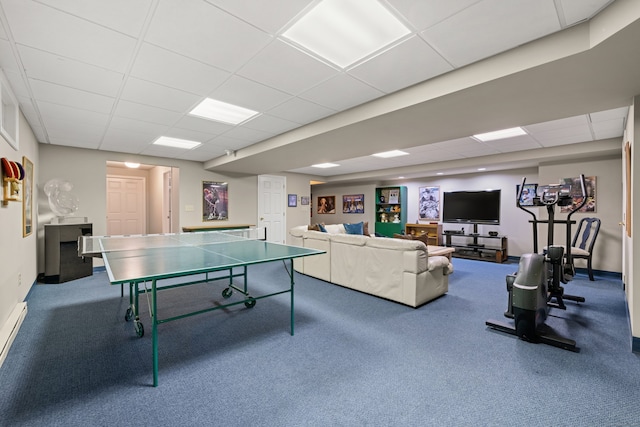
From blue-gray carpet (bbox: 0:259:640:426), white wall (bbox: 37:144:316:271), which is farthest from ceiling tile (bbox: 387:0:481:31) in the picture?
white wall (bbox: 37:144:316:271)

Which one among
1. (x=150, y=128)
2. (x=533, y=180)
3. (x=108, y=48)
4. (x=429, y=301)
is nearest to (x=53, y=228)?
(x=150, y=128)

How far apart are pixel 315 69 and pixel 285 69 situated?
0.85 feet

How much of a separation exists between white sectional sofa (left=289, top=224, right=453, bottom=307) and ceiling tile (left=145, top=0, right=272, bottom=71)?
106 inches

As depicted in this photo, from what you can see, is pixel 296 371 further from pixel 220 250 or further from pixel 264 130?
pixel 264 130

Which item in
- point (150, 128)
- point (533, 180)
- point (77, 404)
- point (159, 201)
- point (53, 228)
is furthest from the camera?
point (159, 201)

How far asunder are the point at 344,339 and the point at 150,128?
393 cm

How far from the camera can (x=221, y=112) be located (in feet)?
11.3

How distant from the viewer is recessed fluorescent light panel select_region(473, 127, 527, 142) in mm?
4164

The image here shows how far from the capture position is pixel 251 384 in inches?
76.8

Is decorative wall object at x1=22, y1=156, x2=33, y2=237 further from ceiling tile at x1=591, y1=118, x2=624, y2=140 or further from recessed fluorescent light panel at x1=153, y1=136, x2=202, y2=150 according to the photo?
ceiling tile at x1=591, y1=118, x2=624, y2=140

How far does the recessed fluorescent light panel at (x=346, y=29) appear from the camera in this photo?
5.56 ft

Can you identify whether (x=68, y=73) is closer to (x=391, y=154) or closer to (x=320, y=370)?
(x=320, y=370)

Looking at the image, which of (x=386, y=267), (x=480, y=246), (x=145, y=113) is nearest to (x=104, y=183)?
(x=145, y=113)

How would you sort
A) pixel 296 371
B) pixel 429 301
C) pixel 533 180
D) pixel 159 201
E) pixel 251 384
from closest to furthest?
1. pixel 251 384
2. pixel 296 371
3. pixel 429 301
4. pixel 533 180
5. pixel 159 201
